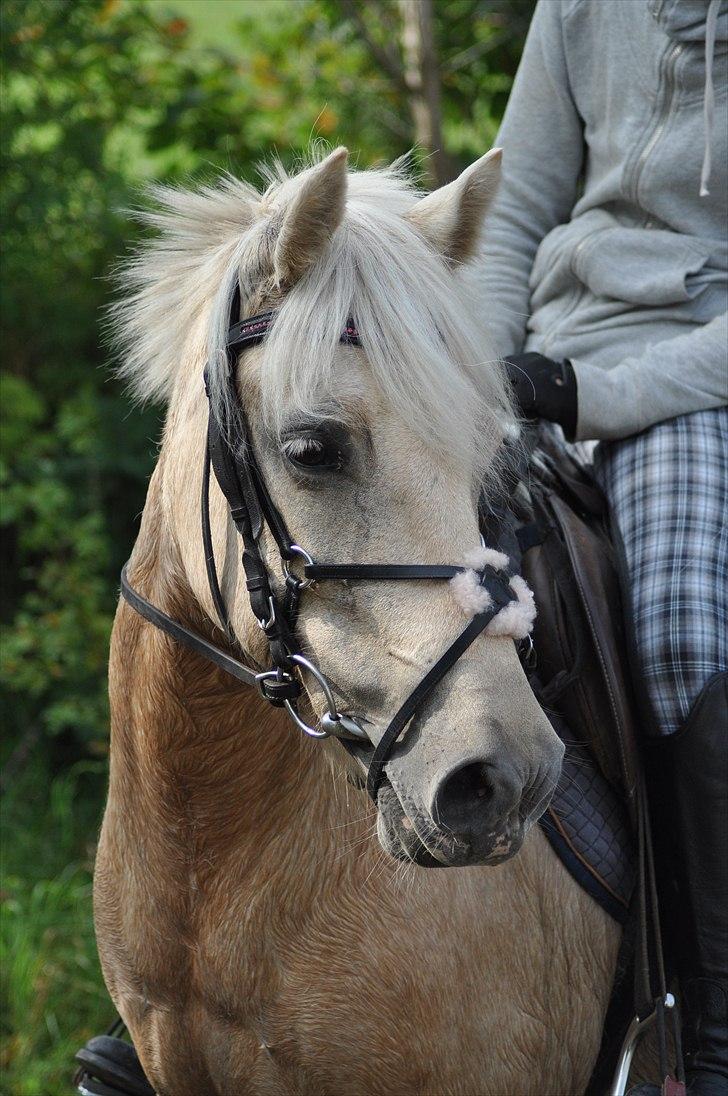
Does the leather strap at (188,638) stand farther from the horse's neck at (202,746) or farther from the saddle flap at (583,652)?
the saddle flap at (583,652)

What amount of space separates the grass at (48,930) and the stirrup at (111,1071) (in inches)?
37.2

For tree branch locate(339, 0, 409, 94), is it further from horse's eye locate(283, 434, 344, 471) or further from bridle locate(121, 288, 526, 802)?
horse's eye locate(283, 434, 344, 471)

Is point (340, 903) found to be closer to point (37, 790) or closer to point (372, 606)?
point (372, 606)

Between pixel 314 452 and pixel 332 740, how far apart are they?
1.55ft

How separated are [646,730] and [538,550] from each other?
419 mm

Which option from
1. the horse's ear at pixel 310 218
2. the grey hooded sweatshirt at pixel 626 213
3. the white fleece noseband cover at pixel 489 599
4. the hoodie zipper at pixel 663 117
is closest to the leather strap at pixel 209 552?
the horse's ear at pixel 310 218

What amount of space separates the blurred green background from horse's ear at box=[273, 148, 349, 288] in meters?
2.59

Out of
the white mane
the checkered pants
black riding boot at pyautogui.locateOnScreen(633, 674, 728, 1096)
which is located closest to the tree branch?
the white mane

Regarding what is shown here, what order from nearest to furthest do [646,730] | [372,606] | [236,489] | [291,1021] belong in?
[372,606] → [236,489] → [291,1021] → [646,730]

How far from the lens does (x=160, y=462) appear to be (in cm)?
201

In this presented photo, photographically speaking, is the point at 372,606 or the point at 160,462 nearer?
the point at 372,606

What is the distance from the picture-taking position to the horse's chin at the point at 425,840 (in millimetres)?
1534

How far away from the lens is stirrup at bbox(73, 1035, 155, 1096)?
2.45m

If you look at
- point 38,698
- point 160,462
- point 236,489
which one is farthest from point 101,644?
point 236,489
